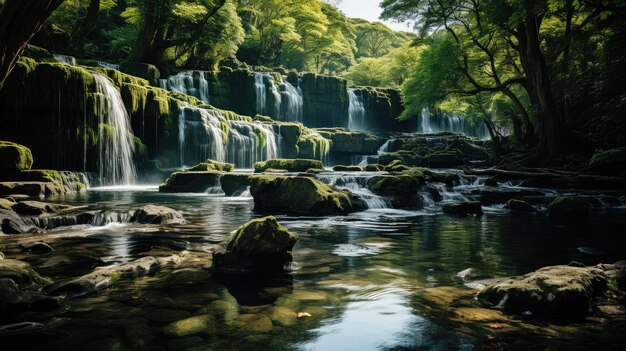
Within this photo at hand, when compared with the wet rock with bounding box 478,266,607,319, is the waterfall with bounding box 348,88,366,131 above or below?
above

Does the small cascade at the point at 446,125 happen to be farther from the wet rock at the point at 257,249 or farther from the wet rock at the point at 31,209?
the wet rock at the point at 257,249

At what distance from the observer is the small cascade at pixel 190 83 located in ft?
105

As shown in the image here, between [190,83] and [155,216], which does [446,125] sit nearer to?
[190,83]

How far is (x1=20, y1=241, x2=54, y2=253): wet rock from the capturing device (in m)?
6.68

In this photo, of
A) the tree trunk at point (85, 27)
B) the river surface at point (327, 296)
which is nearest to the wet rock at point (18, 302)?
the river surface at point (327, 296)

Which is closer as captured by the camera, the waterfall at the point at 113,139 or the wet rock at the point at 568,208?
the wet rock at the point at 568,208

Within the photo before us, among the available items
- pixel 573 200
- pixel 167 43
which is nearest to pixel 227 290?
pixel 573 200

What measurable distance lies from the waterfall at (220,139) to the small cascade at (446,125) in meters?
22.8

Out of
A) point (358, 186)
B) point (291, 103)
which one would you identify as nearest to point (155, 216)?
point (358, 186)

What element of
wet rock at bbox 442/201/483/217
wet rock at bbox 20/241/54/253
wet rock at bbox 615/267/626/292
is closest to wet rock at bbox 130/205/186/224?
wet rock at bbox 20/241/54/253

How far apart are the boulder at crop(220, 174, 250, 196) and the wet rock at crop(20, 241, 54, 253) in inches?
445

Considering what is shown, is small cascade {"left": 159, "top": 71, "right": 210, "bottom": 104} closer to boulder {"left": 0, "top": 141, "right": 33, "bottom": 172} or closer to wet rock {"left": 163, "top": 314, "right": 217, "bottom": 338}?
boulder {"left": 0, "top": 141, "right": 33, "bottom": 172}

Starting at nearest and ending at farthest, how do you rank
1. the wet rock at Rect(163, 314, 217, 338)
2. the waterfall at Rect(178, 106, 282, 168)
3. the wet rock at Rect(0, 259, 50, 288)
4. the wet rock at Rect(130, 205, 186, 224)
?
the wet rock at Rect(163, 314, 217, 338) → the wet rock at Rect(0, 259, 50, 288) → the wet rock at Rect(130, 205, 186, 224) → the waterfall at Rect(178, 106, 282, 168)

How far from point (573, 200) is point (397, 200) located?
230 inches
